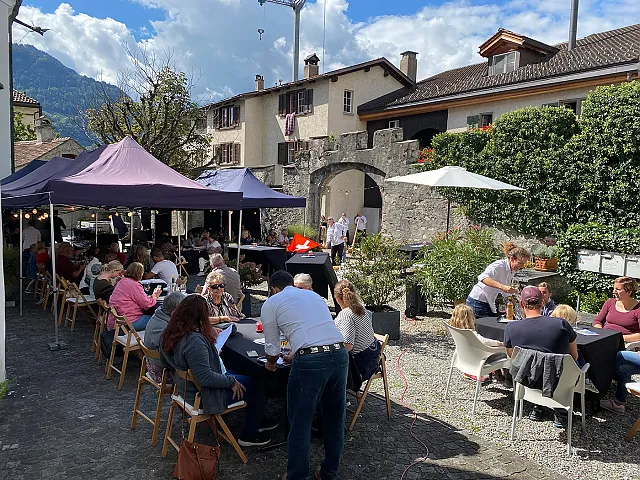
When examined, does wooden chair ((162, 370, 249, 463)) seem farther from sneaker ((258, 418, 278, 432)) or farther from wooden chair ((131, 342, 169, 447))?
sneaker ((258, 418, 278, 432))

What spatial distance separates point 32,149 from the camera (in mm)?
28516

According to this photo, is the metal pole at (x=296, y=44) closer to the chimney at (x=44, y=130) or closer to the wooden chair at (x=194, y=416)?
the chimney at (x=44, y=130)

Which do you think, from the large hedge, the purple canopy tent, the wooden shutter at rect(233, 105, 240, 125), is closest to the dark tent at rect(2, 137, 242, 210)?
the purple canopy tent

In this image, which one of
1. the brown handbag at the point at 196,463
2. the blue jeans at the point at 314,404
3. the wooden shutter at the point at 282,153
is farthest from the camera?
the wooden shutter at the point at 282,153

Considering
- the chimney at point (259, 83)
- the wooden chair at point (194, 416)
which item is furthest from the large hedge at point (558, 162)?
the chimney at point (259, 83)

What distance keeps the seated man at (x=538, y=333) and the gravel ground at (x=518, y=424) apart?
Answer: 2.43 ft

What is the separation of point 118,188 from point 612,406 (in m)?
6.49

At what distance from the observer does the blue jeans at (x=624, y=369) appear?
4.82 meters

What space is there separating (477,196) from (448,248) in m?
5.37

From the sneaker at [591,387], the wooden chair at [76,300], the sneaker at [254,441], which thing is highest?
the wooden chair at [76,300]

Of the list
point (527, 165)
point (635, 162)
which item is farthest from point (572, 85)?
point (635, 162)

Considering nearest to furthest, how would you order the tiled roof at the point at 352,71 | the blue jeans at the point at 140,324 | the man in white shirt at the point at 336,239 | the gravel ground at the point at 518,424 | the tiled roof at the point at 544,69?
the gravel ground at the point at 518,424, the blue jeans at the point at 140,324, the tiled roof at the point at 544,69, the man in white shirt at the point at 336,239, the tiled roof at the point at 352,71

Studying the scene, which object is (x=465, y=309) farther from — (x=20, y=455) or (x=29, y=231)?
(x=29, y=231)

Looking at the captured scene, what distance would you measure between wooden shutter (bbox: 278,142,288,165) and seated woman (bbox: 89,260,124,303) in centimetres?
1968
